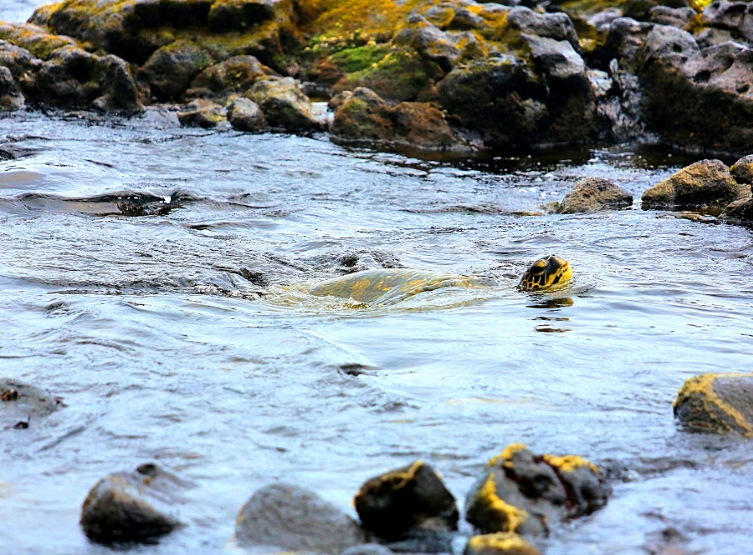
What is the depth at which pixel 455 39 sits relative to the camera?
15906 millimetres

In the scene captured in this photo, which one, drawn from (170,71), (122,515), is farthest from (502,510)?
(170,71)

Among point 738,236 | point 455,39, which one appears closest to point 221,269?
point 738,236

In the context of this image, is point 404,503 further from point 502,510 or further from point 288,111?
point 288,111

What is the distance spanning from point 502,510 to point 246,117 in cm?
1277

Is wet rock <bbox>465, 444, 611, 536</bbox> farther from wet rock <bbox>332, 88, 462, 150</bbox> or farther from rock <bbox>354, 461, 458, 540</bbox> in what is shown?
wet rock <bbox>332, 88, 462, 150</bbox>

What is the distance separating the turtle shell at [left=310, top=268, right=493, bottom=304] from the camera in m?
6.45

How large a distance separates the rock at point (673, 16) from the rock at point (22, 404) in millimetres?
18864

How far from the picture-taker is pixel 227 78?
17156 mm

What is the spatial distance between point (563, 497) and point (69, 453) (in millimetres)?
2030

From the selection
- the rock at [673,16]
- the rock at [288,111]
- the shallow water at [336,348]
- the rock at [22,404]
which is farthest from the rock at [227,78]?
the rock at [22,404]

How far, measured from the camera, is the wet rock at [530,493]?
110 inches

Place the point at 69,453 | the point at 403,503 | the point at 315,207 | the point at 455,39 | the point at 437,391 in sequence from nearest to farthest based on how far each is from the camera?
1. the point at 403,503
2. the point at 69,453
3. the point at 437,391
4. the point at 315,207
5. the point at 455,39

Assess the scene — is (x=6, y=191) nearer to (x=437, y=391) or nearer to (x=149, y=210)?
(x=149, y=210)

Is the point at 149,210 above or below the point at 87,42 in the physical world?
below
